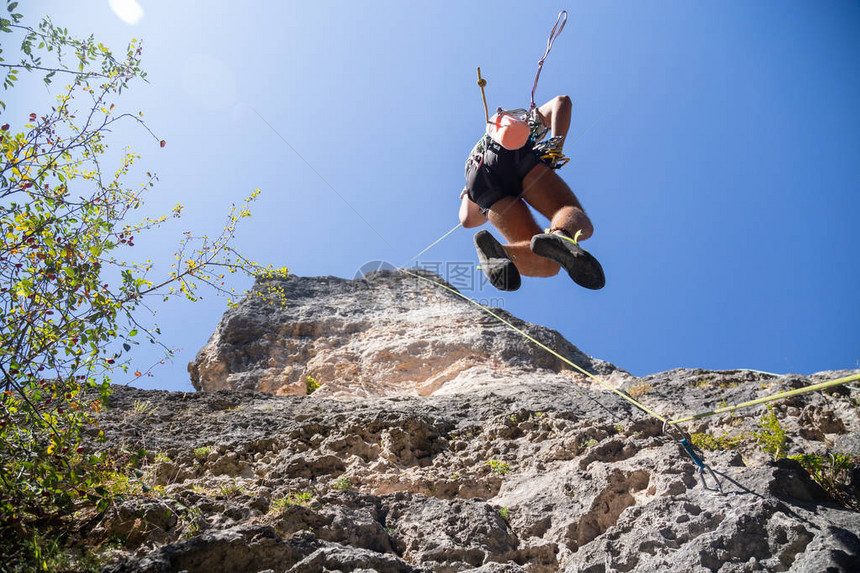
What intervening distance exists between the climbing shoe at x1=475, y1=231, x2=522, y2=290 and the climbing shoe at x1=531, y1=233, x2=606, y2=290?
394mm

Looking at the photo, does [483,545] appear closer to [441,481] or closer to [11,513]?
[441,481]

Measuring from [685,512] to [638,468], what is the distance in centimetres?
63

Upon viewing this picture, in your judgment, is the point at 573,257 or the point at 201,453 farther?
the point at 201,453

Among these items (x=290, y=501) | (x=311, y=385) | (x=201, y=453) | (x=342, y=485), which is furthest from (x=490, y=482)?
(x=311, y=385)

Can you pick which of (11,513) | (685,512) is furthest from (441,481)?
(11,513)

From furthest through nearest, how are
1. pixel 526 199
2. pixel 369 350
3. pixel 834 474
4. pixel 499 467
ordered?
pixel 369 350 → pixel 526 199 → pixel 499 467 → pixel 834 474

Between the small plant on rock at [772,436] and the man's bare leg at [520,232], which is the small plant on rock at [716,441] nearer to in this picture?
the small plant on rock at [772,436]

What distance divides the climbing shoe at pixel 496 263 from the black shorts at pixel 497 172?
595 millimetres

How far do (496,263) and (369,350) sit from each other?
602 centimetres

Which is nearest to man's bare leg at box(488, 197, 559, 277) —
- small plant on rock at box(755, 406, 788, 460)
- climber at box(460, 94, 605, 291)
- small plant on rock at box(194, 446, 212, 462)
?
climber at box(460, 94, 605, 291)

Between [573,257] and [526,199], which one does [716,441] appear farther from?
[526,199]

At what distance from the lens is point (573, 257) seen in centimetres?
411

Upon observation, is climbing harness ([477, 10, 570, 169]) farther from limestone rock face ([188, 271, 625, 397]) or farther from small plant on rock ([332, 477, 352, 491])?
limestone rock face ([188, 271, 625, 397])

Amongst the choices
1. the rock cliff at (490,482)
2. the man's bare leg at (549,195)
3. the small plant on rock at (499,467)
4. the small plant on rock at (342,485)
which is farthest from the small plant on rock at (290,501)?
the man's bare leg at (549,195)
